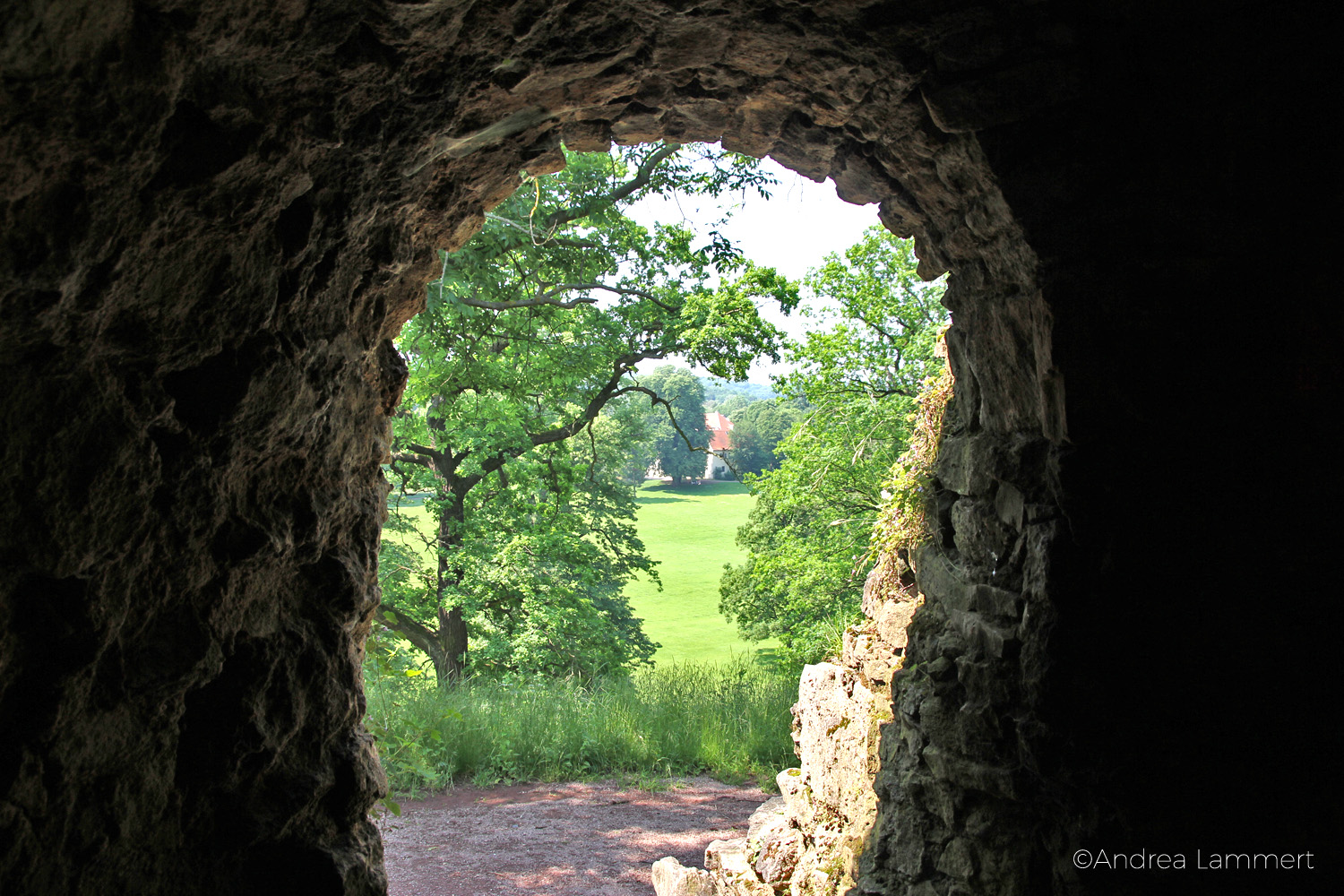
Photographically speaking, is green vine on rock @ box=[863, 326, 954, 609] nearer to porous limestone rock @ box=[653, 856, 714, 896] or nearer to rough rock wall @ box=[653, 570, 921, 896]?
rough rock wall @ box=[653, 570, 921, 896]

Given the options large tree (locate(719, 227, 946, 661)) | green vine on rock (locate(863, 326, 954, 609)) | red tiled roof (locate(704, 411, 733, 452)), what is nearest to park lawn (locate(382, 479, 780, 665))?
red tiled roof (locate(704, 411, 733, 452))

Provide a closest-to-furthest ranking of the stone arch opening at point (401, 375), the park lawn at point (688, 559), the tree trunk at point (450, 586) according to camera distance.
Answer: the stone arch opening at point (401, 375) → the tree trunk at point (450, 586) → the park lawn at point (688, 559)

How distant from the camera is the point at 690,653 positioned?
19031 mm

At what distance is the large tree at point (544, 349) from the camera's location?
10430mm

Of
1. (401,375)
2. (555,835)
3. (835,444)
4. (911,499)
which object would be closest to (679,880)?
(555,835)

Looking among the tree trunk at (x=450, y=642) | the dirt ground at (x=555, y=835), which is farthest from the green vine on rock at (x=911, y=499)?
the tree trunk at (x=450, y=642)

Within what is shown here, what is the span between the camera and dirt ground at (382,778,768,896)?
19.3 feet

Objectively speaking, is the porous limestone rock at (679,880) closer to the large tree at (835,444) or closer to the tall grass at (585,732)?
the tall grass at (585,732)

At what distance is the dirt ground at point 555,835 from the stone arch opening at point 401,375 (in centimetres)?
371

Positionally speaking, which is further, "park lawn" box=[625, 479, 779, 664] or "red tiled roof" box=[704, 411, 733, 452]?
"red tiled roof" box=[704, 411, 733, 452]

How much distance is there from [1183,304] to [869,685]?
2.10m

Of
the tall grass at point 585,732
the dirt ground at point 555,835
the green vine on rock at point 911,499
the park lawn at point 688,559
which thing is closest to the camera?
the green vine on rock at point 911,499

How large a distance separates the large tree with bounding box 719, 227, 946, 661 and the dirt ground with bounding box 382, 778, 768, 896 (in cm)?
280

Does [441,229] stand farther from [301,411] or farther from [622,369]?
[622,369]
